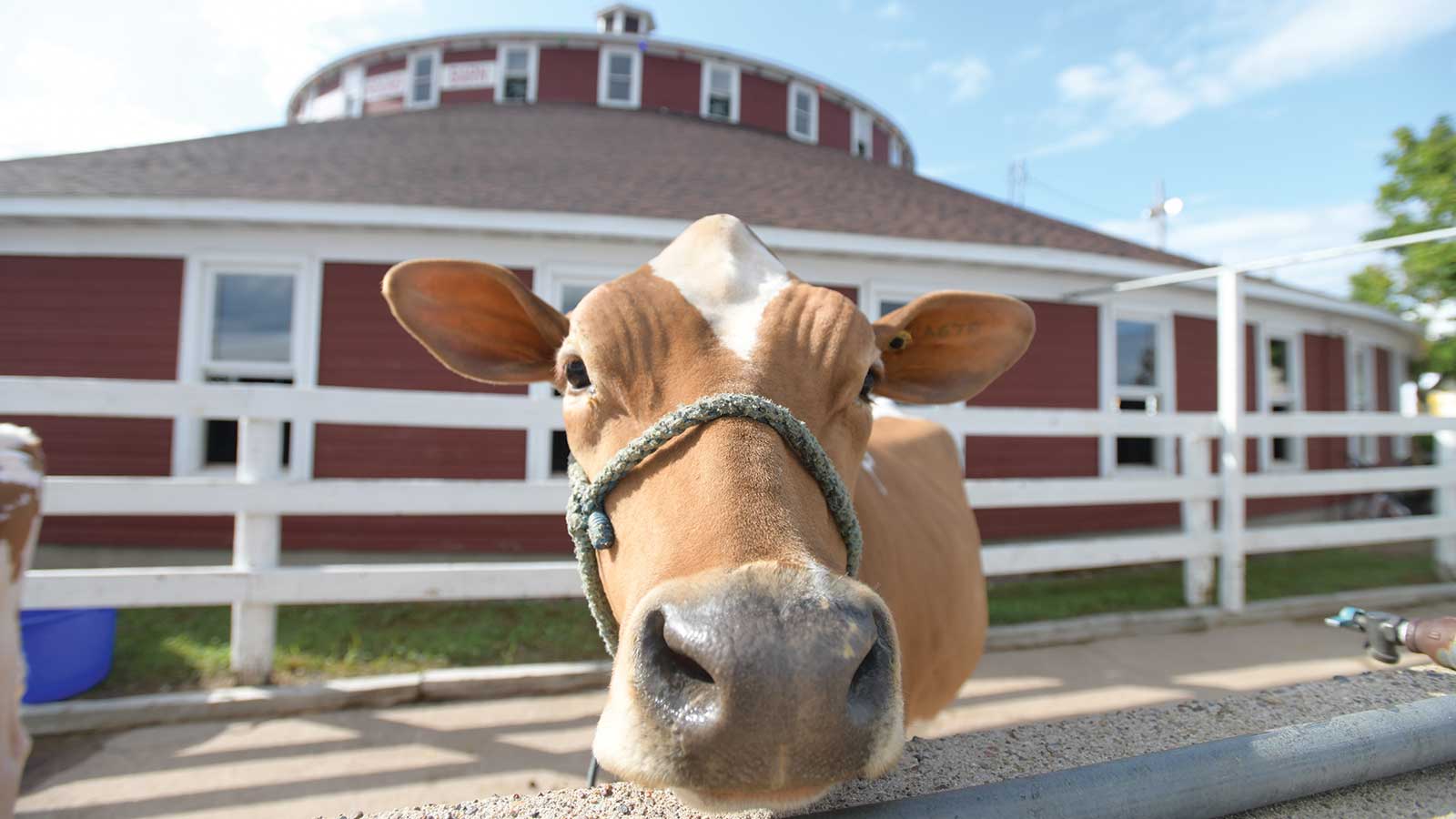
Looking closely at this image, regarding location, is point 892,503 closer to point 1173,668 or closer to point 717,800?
point 717,800

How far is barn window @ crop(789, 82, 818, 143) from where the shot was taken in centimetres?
1741

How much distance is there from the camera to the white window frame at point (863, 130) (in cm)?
1869

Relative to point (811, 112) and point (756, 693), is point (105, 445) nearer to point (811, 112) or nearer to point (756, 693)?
point (756, 693)

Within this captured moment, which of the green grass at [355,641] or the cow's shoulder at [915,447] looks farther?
the green grass at [355,641]

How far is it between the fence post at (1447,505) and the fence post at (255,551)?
10.3m

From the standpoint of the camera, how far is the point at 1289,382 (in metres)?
11.4

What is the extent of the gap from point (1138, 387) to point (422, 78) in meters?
16.3

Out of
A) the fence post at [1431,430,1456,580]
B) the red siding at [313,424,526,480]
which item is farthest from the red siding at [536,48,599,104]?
the fence post at [1431,430,1456,580]

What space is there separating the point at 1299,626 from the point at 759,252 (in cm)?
650

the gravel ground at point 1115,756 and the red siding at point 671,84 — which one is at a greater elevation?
the red siding at point 671,84

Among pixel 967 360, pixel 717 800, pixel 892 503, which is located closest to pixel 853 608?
pixel 717 800

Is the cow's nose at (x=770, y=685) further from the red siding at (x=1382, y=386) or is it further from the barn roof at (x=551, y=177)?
the red siding at (x=1382, y=386)

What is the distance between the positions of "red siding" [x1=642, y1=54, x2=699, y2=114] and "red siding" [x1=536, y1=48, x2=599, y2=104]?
47.1 inches

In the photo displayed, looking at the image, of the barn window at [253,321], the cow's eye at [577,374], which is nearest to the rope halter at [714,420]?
the cow's eye at [577,374]
